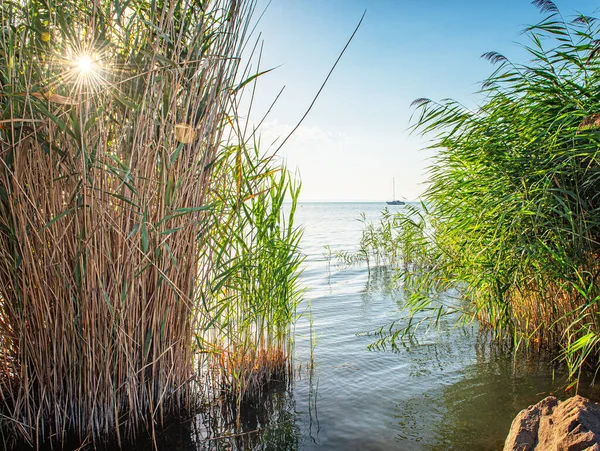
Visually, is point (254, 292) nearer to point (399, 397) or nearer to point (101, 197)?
point (101, 197)

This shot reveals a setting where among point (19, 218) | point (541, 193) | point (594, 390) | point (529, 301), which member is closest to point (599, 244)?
point (541, 193)

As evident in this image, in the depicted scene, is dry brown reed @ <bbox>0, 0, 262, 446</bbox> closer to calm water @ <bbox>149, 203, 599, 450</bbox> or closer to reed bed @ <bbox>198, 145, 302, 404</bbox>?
reed bed @ <bbox>198, 145, 302, 404</bbox>

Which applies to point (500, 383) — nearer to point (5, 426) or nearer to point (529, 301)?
point (529, 301)

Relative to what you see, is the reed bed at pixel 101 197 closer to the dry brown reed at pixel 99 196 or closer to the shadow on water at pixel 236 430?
the dry brown reed at pixel 99 196

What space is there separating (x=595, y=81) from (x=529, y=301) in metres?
2.20

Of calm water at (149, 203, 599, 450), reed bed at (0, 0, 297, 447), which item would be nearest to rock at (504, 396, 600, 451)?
calm water at (149, 203, 599, 450)

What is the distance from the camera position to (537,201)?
131 inches

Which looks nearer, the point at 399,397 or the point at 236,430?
the point at 236,430

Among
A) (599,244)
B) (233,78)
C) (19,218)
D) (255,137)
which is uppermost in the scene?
(233,78)

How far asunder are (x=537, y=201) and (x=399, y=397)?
214 cm

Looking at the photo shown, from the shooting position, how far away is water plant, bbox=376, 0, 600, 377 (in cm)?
330

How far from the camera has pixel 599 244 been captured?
3.44 metres

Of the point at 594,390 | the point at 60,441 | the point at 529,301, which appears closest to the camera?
the point at 60,441

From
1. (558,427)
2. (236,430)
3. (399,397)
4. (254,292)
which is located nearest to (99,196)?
(254,292)
